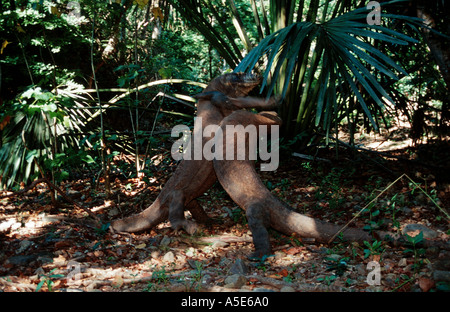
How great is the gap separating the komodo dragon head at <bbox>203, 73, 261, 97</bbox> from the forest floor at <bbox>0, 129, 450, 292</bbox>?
1.19 meters

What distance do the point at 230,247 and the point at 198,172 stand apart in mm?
670

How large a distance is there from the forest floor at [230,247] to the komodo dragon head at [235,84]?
1.19 m

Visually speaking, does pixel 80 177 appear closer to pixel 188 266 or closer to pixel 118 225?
pixel 118 225

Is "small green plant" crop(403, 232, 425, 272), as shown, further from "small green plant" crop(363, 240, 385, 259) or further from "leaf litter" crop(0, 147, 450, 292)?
"small green plant" crop(363, 240, 385, 259)

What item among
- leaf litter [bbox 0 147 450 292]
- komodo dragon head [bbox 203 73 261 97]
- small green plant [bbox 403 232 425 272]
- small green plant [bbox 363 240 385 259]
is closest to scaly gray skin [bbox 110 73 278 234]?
komodo dragon head [bbox 203 73 261 97]

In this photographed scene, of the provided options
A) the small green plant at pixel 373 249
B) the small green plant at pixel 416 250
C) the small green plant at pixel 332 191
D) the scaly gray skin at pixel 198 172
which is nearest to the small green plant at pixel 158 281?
the scaly gray skin at pixel 198 172

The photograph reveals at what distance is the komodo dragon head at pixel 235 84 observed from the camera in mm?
3115

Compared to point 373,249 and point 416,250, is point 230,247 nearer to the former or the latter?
point 373,249

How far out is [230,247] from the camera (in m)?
3.12

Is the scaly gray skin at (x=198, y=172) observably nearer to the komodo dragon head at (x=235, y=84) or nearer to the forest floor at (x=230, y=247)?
the komodo dragon head at (x=235, y=84)

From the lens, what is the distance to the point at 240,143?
10.4 feet

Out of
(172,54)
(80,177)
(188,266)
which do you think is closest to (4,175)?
(80,177)

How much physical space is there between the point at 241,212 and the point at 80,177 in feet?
9.38

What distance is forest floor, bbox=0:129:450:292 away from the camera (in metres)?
2.32
